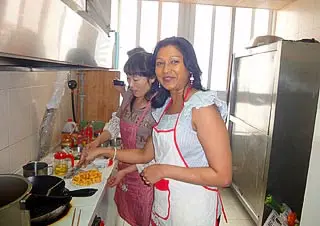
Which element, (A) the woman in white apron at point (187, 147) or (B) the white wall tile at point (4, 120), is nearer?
(A) the woman in white apron at point (187, 147)

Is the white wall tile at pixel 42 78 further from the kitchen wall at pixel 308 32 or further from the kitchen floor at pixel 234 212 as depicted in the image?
the kitchen floor at pixel 234 212

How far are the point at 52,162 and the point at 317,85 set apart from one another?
1.96m

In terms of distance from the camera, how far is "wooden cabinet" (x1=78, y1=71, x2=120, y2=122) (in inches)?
92.0

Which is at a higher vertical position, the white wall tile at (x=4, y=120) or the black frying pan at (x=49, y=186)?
the white wall tile at (x=4, y=120)

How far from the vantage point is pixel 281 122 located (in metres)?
2.10

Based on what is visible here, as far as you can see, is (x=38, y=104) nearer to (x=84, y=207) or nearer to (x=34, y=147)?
(x=34, y=147)

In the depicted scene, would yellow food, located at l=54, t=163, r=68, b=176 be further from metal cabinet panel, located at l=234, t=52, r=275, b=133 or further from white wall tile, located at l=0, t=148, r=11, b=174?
metal cabinet panel, located at l=234, t=52, r=275, b=133

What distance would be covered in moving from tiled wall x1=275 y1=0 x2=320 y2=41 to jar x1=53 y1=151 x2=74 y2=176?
2.42 m

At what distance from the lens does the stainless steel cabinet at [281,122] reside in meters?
2.05

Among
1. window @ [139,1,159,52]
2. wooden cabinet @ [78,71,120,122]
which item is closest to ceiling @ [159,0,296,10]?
window @ [139,1,159,52]

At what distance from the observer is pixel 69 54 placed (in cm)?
50

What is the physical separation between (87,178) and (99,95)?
1.19 meters

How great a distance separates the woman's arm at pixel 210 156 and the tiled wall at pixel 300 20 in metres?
2.17

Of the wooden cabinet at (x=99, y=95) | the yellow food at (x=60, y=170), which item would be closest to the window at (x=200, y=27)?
the wooden cabinet at (x=99, y=95)
